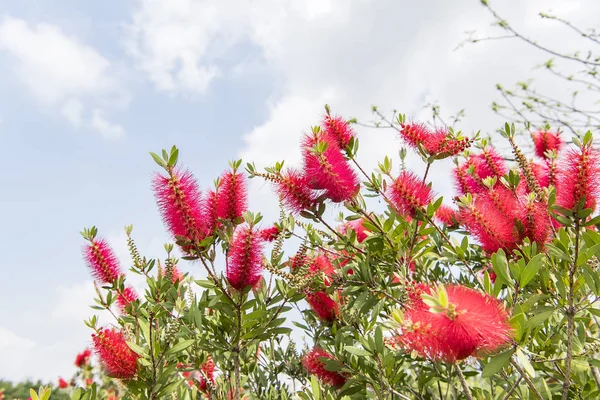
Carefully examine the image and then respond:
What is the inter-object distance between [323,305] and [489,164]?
114cm

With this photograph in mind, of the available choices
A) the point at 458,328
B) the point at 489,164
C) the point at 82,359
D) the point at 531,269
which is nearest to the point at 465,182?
the point at 489,164

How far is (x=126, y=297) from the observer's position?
2359 mm

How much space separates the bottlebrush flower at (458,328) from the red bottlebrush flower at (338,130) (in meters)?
1.02

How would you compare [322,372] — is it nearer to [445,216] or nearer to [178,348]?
[178,348]

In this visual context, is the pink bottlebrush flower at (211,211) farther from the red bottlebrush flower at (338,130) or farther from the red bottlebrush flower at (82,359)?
the red bottlebrush flower at (82,359)

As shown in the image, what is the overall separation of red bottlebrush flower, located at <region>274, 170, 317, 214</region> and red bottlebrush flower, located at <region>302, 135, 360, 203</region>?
0.04m

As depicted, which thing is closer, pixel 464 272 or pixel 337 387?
pixel 337 387

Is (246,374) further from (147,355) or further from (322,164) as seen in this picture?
(322,164)

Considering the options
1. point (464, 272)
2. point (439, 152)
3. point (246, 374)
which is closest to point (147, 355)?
point (246, 374)

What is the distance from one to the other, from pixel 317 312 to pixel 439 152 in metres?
1.10

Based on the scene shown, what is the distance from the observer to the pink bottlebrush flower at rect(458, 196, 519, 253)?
184 cm

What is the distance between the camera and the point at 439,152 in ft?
6.93

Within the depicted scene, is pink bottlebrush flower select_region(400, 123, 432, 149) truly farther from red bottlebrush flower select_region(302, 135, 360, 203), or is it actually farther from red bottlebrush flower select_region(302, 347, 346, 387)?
red bottlebrush flower select_region(302, 347, 346, 387)

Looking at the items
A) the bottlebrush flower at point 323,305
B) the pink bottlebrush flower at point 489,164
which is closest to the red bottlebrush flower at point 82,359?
the bottlebrush flower at point 323,305
